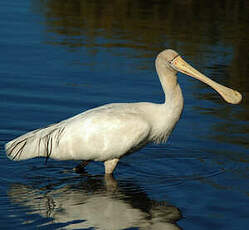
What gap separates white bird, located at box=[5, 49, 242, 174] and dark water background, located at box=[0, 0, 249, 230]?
1.09ft

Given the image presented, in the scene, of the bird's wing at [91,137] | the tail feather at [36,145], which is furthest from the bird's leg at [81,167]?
the tail feather at [36,145]

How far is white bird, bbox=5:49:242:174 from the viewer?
32.7 feet

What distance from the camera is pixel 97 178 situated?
1026 cm

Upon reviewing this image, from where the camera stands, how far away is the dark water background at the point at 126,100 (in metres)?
8.94

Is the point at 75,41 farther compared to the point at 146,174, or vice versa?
the point at 75,41

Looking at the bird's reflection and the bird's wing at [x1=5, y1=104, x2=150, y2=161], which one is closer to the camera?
the bird's reflection

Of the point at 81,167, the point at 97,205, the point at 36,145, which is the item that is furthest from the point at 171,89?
the point at 97,205

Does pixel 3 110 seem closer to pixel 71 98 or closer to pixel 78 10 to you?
pixel 71 98

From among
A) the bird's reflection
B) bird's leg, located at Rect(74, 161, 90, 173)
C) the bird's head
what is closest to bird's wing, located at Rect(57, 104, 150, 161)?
bird's leg, located at Rect(74, 161, 90, 173)

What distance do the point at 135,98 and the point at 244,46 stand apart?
5.46 m

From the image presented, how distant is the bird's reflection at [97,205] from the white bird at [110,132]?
42 centimetres

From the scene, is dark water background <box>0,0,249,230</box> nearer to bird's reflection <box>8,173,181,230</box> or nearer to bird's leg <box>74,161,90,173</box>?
bird's reflection <box>8,173,181,230</box>

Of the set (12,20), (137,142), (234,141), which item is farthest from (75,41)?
(137,142)

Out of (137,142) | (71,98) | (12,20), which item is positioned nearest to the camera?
(137,142)
